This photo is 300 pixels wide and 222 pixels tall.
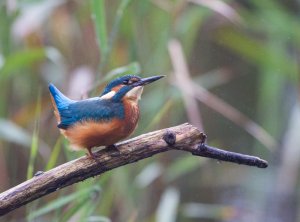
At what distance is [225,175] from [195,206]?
48cm

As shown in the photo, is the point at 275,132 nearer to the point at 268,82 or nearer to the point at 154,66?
the point at 268,82

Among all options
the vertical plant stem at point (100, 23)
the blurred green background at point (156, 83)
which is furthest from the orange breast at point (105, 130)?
the blurred green background at point (156, 83)

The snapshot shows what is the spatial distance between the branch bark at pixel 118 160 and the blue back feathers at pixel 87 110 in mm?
67

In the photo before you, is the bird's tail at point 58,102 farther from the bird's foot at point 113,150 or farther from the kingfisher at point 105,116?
the bird's foot at point 113,150

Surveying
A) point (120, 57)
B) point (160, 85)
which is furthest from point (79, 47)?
point (160, 85)

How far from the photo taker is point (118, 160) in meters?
1.15

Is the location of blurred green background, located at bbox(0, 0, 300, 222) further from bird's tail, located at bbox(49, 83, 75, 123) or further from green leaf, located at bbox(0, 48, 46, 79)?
bird's tail, located at bbox(49, 83, 75, 123)

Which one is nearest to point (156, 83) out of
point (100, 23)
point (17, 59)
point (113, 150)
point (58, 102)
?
point (17, 59)

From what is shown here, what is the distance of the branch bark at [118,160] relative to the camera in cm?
109

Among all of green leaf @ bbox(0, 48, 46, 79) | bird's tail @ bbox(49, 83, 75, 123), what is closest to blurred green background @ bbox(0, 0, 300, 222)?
green leaf @ bbox(0, 48, 46, 79)

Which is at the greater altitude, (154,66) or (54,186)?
(154,66)

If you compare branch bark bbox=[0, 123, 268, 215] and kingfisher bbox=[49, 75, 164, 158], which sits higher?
kingfisher bbox=[49, 75, 164, 158]

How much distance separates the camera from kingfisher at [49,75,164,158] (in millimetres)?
1194

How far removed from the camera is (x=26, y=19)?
89.8 inches
